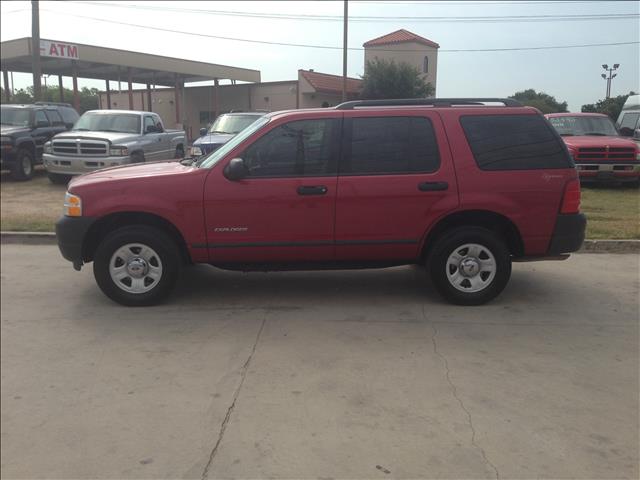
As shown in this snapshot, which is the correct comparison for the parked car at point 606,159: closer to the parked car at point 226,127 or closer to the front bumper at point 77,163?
the parked car at point 226,127

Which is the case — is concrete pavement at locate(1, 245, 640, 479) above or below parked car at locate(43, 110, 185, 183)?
below

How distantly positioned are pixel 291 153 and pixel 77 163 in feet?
29.5

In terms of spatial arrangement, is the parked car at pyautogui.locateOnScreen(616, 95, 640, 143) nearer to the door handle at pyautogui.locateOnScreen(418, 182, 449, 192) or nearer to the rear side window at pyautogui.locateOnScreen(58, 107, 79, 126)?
the door handle at pyautogui.locateOnScreen(418, 182, 449, 192)

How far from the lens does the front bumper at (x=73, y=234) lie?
5.15 meters

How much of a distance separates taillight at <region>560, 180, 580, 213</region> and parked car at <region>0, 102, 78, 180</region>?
12.9 metres

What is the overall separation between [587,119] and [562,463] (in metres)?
12.6

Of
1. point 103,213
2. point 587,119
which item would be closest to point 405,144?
point 103,213

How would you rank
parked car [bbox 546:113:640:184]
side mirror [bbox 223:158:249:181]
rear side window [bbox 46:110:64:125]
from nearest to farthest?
side mirror [bbox 223:158:249:181] < parked car [bbox 546:113:640:184] < rear side window [bbox 46:110:64:125]

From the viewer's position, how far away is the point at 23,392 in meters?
3.66

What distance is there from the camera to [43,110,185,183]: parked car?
12.3 meters

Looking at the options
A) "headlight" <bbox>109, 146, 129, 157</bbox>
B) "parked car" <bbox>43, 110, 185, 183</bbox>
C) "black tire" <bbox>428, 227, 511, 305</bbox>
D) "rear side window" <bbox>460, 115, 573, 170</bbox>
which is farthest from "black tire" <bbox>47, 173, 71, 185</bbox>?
"rear side window" <bbox>460, 115, 573, 170</bbox>

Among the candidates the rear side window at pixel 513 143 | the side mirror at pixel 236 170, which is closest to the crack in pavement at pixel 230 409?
the side mirror at pixel 236 170

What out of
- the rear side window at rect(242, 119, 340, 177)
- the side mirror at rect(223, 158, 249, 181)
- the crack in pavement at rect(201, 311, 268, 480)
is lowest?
the crack in pavement at rect(201, 311, 268, 480)

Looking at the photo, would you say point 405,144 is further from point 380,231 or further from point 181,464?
point 181,464
